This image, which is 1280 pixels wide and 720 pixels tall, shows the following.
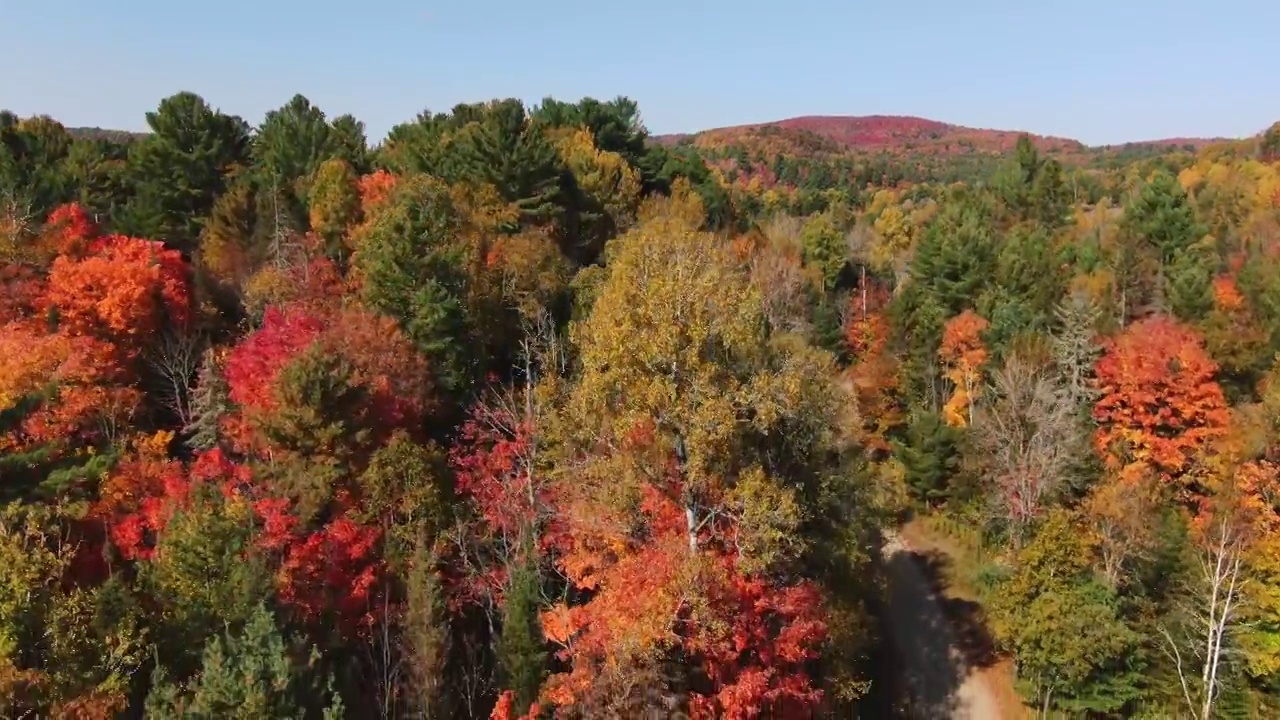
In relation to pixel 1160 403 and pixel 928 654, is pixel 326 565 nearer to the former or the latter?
pixel 928 654

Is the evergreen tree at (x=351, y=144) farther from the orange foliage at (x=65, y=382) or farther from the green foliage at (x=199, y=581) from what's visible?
the green foliage at (x=199, y=581)

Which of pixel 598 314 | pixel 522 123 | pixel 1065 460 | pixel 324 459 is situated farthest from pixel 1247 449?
pixel 522 123

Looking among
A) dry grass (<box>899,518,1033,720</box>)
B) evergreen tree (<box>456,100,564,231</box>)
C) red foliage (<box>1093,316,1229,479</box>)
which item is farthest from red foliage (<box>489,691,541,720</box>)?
red foliage (<box>1093,316,1229,479</box>)

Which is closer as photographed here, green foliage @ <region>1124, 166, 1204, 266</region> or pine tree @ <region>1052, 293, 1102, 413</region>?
pine tree @ <region>1052, 293, 1102, 413</region>

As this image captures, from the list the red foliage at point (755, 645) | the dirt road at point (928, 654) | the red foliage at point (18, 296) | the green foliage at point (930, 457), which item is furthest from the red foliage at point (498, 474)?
the green foliage at point (930, 457)

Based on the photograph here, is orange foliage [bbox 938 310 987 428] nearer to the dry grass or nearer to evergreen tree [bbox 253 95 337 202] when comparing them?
the dry grass

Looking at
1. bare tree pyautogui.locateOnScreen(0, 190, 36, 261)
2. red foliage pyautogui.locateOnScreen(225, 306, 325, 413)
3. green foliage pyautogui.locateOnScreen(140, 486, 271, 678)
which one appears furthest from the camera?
bare tree pyautogui.locateOnScreen(0, 190, 36, 261)

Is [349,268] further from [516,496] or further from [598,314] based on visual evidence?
[598,314]

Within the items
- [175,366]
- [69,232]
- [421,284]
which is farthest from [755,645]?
[69,232]
